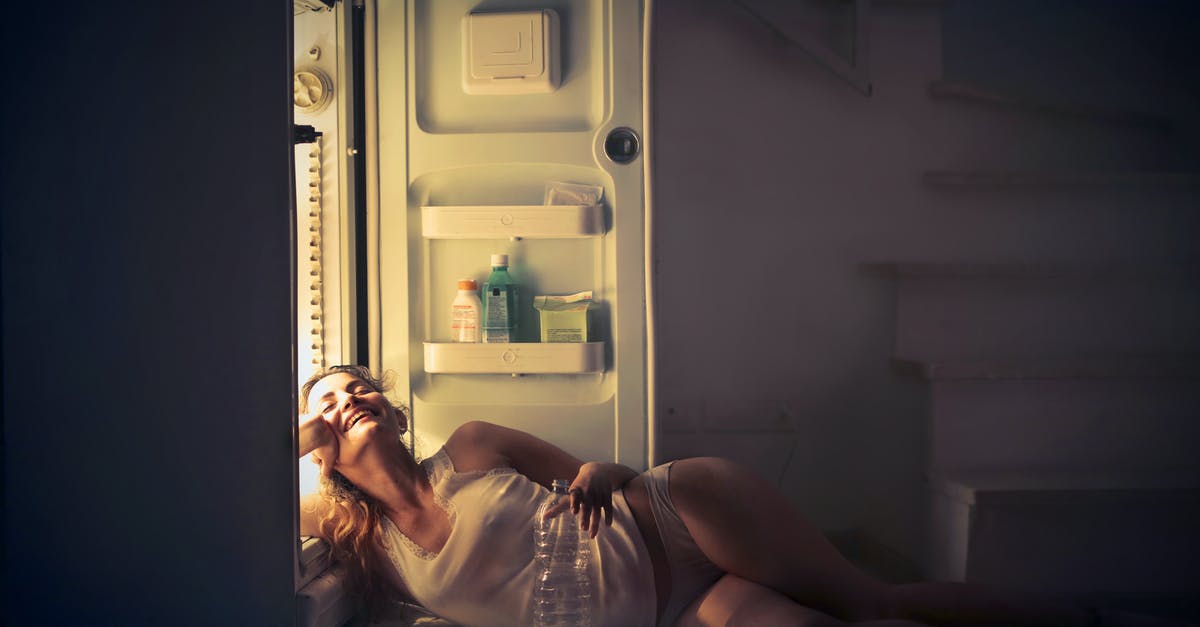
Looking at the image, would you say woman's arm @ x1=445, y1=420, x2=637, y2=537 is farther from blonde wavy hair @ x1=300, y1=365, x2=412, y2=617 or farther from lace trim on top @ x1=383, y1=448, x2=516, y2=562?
blonde wavy hair @ x1=300, y1=365, x2=412, y2=617

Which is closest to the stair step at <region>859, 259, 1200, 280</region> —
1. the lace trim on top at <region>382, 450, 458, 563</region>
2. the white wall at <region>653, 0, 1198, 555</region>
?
the white wall at <region>653, 0, 1198, 555</region>

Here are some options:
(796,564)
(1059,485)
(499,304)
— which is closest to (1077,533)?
(1059,485)

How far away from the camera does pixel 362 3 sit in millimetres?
1700

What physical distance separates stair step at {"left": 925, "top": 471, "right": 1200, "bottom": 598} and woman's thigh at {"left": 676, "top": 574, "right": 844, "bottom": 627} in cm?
72

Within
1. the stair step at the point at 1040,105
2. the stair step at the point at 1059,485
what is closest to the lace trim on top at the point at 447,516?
the stair step at the point at 1059,485

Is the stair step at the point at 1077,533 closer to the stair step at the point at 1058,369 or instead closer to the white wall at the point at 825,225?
the stair step at the point at 1058,369

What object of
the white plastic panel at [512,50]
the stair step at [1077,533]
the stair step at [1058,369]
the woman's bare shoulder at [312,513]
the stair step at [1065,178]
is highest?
the white plastic panel at [512,50]

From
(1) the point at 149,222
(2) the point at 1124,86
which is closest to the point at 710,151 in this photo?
(2) the point at 1124,86

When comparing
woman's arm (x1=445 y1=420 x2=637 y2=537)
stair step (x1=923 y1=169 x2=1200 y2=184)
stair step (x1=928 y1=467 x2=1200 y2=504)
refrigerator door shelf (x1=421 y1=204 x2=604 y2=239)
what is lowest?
stair step (x1=928 y1=467 x2=1200 y2=504)

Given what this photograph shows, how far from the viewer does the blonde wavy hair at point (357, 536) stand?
4.37 ft

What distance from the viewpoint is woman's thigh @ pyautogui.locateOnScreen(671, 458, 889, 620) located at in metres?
1.26

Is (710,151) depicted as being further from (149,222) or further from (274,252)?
(149,222)

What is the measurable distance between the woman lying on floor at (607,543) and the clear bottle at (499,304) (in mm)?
313

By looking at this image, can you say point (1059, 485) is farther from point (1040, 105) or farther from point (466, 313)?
point (466, 313)
